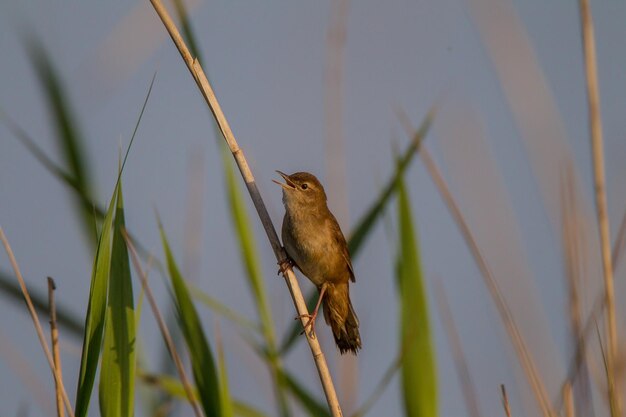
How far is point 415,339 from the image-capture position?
6.77ft

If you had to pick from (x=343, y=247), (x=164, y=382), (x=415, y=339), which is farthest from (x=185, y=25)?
(x=343, y=247)

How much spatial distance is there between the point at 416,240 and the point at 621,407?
28.8 inches

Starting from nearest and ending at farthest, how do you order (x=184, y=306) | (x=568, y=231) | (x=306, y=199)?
(x=184, y=306), (x=568, y=231), (x=306, y=199)

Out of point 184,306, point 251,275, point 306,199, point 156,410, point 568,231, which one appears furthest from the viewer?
point 306,199

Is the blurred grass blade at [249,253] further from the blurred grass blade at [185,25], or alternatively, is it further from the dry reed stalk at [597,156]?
the dry reed stalk at [597,156]

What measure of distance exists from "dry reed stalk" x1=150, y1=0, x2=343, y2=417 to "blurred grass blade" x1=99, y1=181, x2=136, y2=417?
1.95 feet

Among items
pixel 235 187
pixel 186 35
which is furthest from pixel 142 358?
pixel 186 35

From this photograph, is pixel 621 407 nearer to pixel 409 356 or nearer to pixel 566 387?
pixel 566 387

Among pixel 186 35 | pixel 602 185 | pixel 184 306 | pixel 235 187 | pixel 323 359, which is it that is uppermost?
pixel 186 35

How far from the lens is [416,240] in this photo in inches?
85.0

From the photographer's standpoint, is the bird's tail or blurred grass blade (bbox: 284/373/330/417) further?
the bird's tail

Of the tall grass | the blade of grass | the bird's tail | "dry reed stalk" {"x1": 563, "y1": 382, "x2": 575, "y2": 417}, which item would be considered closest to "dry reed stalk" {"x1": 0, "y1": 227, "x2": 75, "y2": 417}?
the tall grass

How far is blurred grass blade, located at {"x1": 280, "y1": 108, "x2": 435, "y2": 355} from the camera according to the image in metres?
2.33

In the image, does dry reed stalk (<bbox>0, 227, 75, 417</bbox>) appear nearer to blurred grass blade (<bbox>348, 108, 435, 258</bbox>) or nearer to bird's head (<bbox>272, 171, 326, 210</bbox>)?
blurred grass blade (<bbox>348, 108, 435, 258</bbox>)
